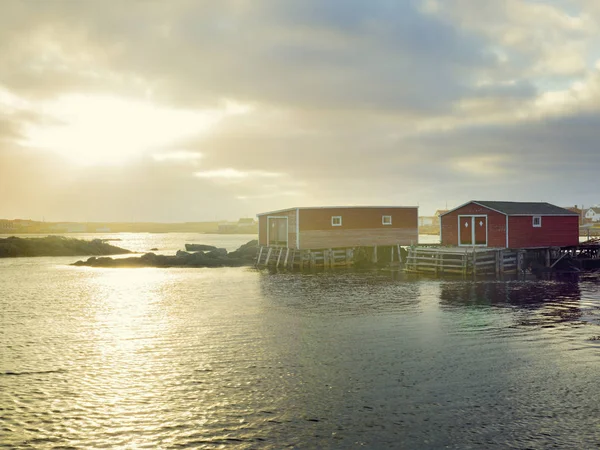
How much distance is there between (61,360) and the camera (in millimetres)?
16500

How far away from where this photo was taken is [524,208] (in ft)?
147

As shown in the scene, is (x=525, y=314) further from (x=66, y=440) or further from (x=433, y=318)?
(x=66, y=440)

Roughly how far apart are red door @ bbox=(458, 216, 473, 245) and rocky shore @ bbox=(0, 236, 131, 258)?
55.6 meters

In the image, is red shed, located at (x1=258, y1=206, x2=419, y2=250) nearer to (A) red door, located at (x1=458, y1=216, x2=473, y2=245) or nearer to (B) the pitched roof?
(A) red door, located at (x1=458, y1=216, x2=473, y2=245)

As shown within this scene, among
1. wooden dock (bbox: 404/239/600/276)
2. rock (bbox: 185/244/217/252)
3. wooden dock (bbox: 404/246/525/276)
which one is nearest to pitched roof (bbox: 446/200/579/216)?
wooden dock (bbox: 404/239/600/276)

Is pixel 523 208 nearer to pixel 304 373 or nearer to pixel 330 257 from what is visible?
pixel 330 257

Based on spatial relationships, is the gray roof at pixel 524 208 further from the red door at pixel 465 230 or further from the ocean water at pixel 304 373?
the ocean water at pixel 304 373

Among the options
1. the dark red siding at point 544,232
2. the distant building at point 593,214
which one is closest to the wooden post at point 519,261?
the dark red siding at point 544,232

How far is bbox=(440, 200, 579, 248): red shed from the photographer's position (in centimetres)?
4209

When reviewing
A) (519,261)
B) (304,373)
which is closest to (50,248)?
(519,261)

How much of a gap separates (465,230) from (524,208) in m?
5.32

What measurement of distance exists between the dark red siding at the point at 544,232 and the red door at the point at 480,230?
1866mm

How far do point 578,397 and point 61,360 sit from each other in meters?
14.1

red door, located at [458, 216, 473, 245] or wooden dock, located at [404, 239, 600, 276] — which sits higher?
red door, located at [458, 216, 473, 245]
